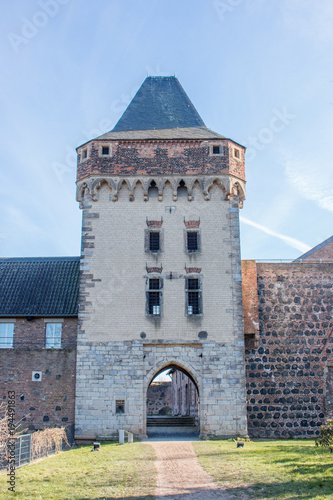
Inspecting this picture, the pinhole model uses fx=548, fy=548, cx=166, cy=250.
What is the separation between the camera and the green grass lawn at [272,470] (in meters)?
10.3

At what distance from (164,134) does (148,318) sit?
8067 millimetres

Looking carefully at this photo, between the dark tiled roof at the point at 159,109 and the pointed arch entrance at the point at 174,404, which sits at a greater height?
the dark tiled roof at the point at 159,109

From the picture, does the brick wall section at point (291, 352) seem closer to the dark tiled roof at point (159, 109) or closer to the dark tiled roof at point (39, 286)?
the dark tiled roof at point (159, 109)

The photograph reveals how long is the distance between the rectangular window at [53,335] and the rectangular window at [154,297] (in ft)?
13.3

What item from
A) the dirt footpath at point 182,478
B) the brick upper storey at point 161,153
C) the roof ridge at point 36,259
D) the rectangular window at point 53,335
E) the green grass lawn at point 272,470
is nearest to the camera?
the green grass lawn at point 272,470

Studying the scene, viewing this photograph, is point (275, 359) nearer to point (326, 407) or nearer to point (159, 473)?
point (326, 407)

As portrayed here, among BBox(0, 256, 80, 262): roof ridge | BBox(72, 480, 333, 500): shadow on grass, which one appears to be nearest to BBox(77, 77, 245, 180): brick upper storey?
BBox(0, 256, 80, 262): roof ridge

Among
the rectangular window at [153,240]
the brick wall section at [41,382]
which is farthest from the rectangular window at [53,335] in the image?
the rectangular window at [153,240]

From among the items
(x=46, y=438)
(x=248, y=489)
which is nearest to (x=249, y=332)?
(x=46, y=438)

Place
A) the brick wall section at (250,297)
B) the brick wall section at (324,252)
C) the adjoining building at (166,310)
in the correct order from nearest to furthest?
the adjoining building at (166,310) → the brick wall section at (250,297) → the brick wall section at (324,252)

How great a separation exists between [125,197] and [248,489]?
1468 cm

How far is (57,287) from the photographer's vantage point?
80.0 ft

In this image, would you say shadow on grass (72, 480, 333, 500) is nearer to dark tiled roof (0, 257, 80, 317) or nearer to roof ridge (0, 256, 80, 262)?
dark tiled roof (0, 257, 80, 317)

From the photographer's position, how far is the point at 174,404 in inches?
1655
